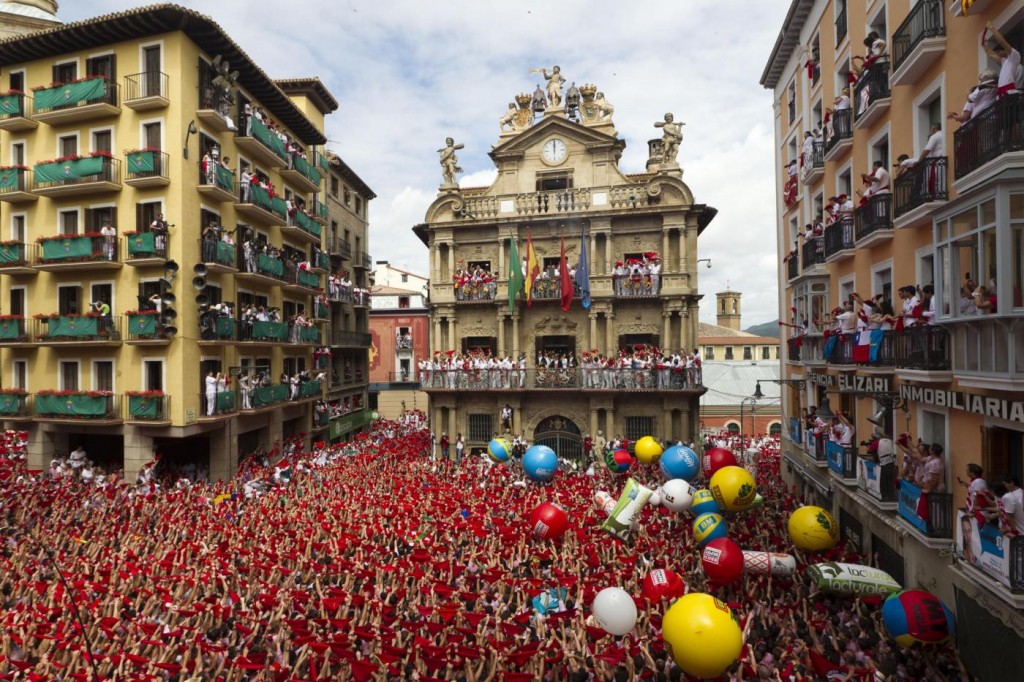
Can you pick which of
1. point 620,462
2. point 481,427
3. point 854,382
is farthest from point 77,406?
point 854,382

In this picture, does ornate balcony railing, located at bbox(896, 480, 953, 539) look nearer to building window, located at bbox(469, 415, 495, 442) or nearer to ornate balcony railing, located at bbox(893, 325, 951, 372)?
ornate balcony railing, located at bbox(893, 325, 951, 372)

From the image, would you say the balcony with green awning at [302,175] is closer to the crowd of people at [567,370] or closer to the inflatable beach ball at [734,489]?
the crowd of people at [567,370]

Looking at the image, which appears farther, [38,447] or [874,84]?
[38,447]

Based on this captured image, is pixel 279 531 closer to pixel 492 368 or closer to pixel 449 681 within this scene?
pixel 449 681

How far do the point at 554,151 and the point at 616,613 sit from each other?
24.0m

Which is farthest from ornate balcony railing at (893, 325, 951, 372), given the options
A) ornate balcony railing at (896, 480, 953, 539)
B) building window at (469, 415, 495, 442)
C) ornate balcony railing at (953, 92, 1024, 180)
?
building window at (469, 415, 495, 442)

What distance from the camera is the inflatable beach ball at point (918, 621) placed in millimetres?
9500

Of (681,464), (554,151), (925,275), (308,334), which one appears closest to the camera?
(925,275)

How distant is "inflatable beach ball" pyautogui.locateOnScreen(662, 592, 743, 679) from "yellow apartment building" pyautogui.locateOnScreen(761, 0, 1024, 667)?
4130 millimetres

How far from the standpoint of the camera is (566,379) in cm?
2783

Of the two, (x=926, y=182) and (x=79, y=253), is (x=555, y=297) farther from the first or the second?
(x=79, y=253)

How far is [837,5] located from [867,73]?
503cm

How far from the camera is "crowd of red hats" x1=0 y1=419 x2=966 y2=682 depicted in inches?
346

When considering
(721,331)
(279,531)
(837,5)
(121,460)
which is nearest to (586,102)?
(837,5)
